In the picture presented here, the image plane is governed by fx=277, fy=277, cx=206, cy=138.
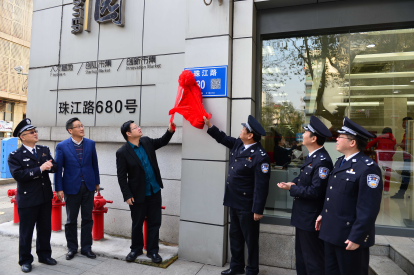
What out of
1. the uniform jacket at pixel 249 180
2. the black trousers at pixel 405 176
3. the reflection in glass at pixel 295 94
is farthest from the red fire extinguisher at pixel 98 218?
the black trousers at pixel 405 176

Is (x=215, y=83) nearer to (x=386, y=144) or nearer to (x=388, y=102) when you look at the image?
(x=388, y=102)

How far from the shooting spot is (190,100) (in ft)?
14.0

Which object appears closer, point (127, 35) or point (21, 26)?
point (127, 35)

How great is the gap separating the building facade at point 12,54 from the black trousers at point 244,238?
87.5 feet

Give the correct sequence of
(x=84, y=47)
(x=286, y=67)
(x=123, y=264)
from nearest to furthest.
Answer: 1. (x=123, y=264)
2. (x=286, y=67)
3. (x=84, y=47)

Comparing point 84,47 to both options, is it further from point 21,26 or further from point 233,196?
point 21,26

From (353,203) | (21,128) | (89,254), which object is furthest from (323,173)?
(21,128)

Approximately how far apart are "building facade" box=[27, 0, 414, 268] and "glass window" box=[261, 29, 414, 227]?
16mm

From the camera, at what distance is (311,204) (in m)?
3.13

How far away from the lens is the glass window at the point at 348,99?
438 cm

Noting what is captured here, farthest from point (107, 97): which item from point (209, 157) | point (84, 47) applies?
point (209, 157)

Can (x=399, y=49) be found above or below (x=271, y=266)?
above

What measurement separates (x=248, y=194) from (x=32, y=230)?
120 inches

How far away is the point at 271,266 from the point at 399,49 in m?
3.97
